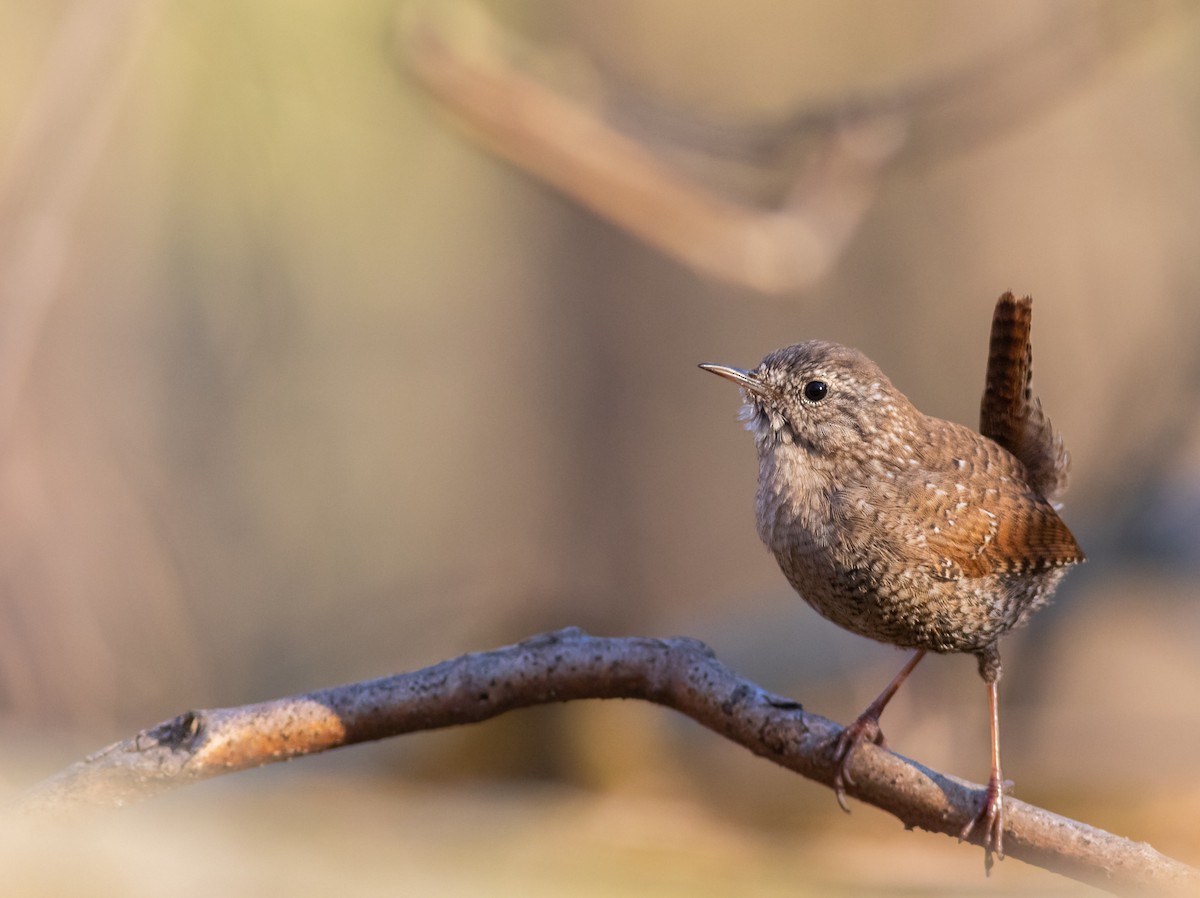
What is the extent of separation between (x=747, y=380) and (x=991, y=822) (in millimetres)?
1079

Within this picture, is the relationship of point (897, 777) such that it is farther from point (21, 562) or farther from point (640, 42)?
point (640, 42)

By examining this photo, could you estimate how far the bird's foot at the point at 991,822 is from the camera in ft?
7.68

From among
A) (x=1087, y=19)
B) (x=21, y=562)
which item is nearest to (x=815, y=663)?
(x=1087, y=19)

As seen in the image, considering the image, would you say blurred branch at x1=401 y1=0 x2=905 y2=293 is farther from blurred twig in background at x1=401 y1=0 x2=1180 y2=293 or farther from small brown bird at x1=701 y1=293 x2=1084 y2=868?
small brown bird at x1=701 y1=293 x2=1084 y2=868

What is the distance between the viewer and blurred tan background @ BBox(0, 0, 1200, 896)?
4859 millimetres

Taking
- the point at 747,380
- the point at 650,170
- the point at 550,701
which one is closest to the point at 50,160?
the point at 650,170

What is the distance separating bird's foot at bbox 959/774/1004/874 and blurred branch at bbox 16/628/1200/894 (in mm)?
18

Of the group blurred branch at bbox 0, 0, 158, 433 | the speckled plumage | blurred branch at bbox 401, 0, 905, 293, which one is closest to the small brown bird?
the speckled plumage

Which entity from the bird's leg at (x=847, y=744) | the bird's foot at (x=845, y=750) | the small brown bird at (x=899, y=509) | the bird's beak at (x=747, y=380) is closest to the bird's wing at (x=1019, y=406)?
the small brown bird at (x=899, y=509)

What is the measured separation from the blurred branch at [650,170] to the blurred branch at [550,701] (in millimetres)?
3206

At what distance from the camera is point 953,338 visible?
27.0ft

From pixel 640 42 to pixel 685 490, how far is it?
3670mm

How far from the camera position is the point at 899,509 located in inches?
102

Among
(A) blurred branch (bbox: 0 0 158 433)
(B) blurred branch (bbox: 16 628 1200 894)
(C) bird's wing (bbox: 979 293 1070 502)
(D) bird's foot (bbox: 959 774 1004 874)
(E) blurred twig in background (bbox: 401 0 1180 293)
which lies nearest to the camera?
(B) blurred branch (bbox: 16 628 1200 894)
